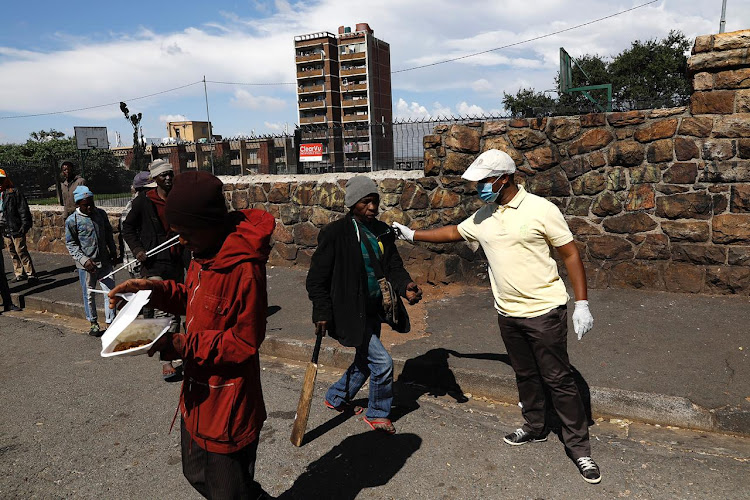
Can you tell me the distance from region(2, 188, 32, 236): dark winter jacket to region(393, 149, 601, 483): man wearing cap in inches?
378

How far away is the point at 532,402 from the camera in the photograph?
377 centimetres

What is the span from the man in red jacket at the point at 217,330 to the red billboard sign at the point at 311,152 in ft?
24.5

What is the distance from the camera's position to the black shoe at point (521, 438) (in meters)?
3.81

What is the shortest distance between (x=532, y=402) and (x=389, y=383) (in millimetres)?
994

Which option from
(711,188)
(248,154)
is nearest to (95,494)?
(711,188)

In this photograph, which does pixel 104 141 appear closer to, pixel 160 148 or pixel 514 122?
pixel 160 148

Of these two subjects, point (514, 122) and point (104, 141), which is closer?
point (514, 122)

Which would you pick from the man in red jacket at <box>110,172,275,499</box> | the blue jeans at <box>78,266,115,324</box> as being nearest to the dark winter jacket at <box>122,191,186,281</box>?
the blue jeans at <box>78,266,115,324</box>

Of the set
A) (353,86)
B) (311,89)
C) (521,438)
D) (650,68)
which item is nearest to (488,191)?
(521,438)

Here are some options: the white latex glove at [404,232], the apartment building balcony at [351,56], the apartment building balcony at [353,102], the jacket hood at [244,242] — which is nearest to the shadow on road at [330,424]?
the white latex glove at [404,232]

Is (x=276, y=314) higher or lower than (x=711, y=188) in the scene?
lower

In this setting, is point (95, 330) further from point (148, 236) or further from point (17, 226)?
point (17, 226)

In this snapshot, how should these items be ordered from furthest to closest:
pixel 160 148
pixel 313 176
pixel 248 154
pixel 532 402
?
pixel 160 148
pixel 248 154
pixel 313 176
pixel 532 402

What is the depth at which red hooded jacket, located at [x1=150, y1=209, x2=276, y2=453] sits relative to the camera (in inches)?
85.5
